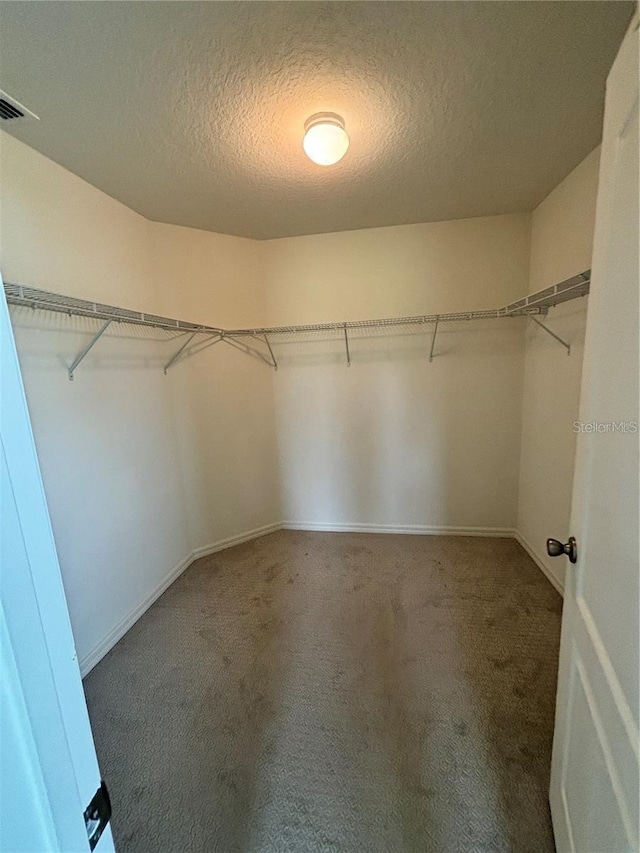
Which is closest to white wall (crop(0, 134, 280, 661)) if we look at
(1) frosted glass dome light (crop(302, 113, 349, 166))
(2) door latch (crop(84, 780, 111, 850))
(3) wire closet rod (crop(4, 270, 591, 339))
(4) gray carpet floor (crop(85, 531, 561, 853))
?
(3) wire closet rod (crop(4, 270, 591, 339))

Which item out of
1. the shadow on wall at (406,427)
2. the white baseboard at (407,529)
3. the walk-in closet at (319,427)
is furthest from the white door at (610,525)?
the white baseboard at (407,529)

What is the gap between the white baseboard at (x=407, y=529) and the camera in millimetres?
2910

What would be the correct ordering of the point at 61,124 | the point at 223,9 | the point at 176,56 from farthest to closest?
1. the point at 61,124
2. the point at 176,56
3. the point at 223,9

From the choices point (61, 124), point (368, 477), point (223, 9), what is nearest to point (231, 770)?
point (368, 477)

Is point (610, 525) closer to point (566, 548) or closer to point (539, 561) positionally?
point (566, 548)

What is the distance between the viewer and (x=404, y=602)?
2.19 m

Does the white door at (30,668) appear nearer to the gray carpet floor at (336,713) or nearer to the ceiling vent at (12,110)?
the gray carpet floor at (336,713)

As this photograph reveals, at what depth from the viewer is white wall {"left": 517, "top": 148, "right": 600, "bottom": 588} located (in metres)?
1.92

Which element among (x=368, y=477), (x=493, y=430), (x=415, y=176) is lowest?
(x=368, y=477)

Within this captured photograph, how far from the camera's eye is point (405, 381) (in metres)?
2.83

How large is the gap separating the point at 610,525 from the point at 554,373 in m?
1.84

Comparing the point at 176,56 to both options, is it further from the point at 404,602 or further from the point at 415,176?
the point at 404,602

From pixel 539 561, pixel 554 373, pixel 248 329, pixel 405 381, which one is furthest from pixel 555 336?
pixel 248 329

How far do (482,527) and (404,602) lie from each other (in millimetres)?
1151
